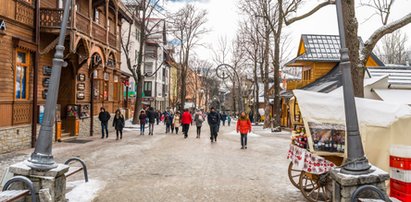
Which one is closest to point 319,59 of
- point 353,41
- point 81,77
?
point 81,77

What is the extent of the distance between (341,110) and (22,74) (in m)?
12.8

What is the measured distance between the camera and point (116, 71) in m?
29.9

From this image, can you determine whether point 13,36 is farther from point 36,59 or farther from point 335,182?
point 335,182

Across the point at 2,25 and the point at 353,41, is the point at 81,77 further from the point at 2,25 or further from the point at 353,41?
the point at 353,41

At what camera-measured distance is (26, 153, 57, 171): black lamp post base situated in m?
6.22

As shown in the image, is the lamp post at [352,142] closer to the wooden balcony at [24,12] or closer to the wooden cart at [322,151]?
the wooden cart at [322,151]

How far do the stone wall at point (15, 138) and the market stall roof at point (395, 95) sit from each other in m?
14.0

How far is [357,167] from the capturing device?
239 inches

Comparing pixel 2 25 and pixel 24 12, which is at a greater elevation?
pixel 24 12

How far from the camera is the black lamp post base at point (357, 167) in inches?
238

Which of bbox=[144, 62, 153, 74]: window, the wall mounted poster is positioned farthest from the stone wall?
bbox=[144, 62, 153, 74]: window

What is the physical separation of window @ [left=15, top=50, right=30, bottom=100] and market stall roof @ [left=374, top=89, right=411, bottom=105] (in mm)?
14166

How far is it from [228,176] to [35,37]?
10.6 metres

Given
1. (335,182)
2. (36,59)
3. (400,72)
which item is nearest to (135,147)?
(36,59)
